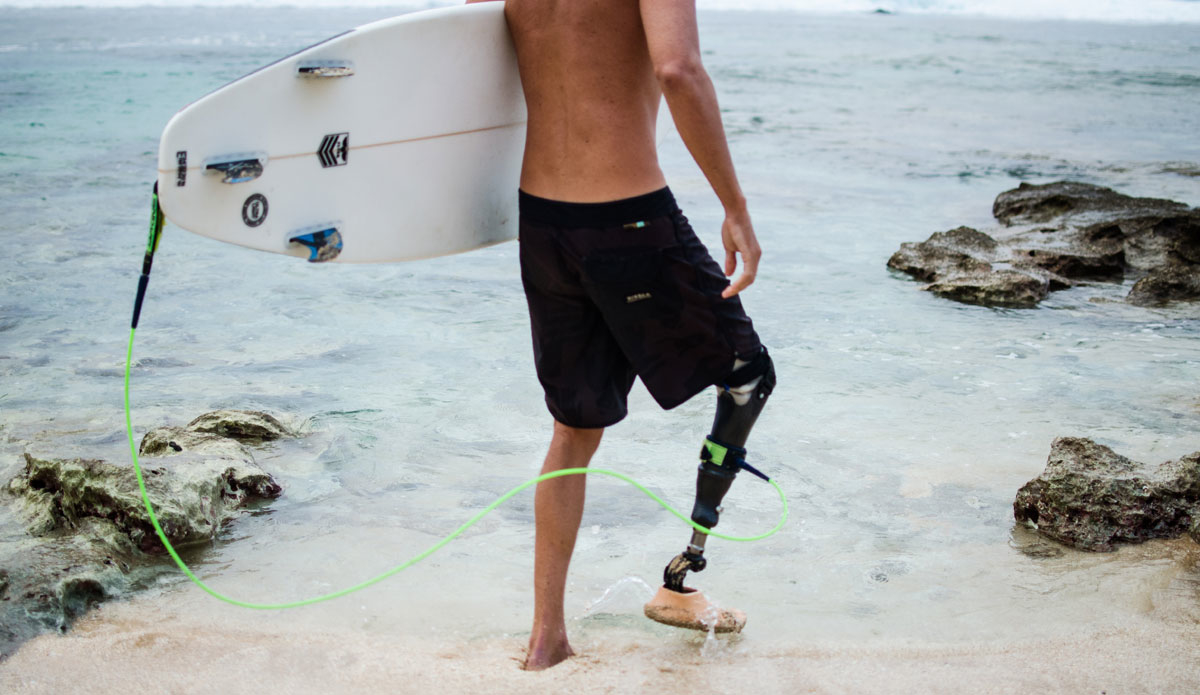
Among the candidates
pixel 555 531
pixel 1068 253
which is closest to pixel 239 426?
pixel 555 531

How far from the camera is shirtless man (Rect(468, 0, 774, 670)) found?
6.99 feet

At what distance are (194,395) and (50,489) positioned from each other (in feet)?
3.61

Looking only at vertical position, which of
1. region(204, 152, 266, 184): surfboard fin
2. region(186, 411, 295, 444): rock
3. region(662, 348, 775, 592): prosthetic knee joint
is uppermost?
region(204, 152, 266, 184): surfboard fin

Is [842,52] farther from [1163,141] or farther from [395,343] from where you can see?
[395,343]

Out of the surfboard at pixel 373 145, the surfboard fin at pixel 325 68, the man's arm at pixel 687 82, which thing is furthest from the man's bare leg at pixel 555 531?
the surfboard fin at pixel 325 68

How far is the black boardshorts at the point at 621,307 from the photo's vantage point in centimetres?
215

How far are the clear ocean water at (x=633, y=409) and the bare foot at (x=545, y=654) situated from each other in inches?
6.5

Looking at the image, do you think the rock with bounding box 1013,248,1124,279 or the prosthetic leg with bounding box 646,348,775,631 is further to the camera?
the rock with bounding box 1013,248,1124,279

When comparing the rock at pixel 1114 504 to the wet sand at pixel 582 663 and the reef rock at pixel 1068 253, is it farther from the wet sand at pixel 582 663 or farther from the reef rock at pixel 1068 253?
the reef rock at pixel 1068 253

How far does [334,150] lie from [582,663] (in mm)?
1433

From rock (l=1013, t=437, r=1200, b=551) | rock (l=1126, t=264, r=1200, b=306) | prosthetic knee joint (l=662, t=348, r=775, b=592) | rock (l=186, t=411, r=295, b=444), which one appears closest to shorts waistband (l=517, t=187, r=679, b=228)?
prosthetic knee joint (l=662, t=348, r=775, b=592)

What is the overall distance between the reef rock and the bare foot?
13.1 ft

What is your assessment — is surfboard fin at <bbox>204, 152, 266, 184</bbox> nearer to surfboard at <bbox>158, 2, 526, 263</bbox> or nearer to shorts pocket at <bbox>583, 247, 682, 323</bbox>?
surfboard at <bbox>158, 2, 526, 263</bbox>

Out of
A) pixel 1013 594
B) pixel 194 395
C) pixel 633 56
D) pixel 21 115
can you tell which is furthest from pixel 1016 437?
pixel 21 115
